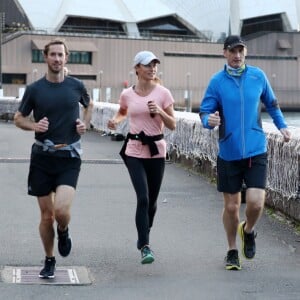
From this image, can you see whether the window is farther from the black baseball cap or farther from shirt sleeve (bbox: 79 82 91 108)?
the black baseball cap

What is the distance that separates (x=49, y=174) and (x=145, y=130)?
92 centimetres

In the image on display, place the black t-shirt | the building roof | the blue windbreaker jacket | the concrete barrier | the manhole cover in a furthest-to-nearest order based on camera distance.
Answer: the building roof
the concrete barrier
the blue windbreaker jacket
the black t-shirt
the manhole cover

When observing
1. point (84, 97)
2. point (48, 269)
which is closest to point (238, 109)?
point (84, 97)

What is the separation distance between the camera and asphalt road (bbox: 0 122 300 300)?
579cm

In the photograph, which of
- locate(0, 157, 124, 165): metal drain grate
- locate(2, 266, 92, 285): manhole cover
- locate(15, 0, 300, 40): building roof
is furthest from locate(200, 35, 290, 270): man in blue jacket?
locate(15, 0, 300, 40): building roof

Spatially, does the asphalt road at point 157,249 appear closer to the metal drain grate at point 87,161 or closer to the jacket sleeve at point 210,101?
the jacket sleeve at point 210,101

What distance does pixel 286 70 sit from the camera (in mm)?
82750

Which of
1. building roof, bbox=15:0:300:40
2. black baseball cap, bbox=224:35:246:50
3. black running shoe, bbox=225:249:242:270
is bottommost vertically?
black running shoe, bbox=225:249:242:270

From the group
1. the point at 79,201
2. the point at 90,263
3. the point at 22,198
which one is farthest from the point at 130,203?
the point at 90,263

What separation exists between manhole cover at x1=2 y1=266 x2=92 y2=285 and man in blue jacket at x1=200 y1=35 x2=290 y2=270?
109 cm

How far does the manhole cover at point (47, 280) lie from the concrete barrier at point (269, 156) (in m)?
2.85

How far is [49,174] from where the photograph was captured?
6176 mm

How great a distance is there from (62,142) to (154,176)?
3.22 ft

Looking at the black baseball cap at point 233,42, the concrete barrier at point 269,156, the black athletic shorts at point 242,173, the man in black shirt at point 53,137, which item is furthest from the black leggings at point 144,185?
the concrete barrier at point 269,156
